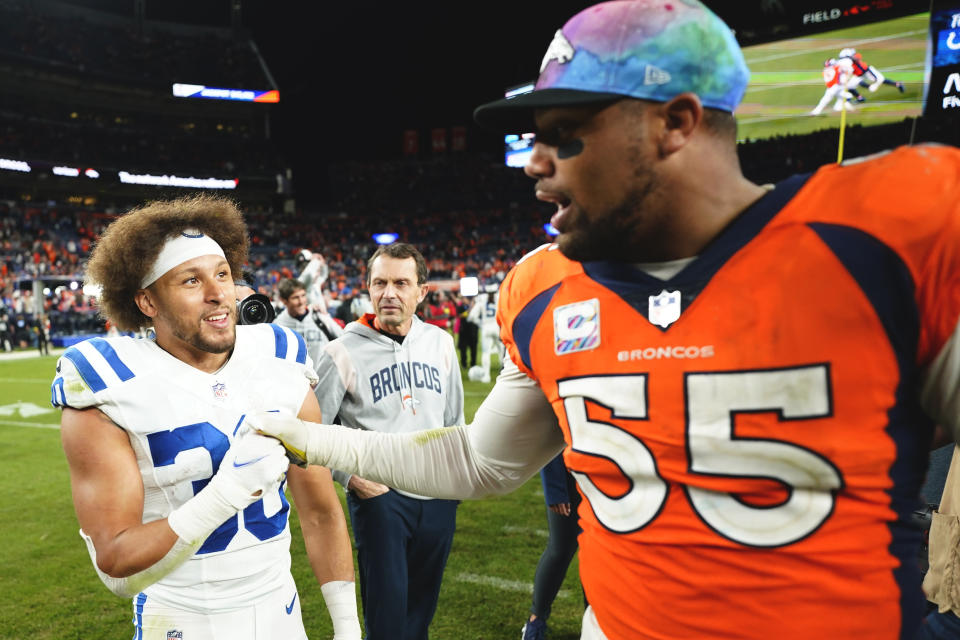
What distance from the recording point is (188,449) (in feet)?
6.48

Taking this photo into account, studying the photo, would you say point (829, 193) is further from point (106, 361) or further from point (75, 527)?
point (75, 527)

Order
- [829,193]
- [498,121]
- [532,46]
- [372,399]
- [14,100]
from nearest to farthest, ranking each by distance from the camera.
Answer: [829,193]
[498,121]
[372,399]
[14,100]
[532,46]

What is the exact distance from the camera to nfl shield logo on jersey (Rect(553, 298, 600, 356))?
1.32 metres

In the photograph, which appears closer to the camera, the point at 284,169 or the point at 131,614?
the point at 131,614

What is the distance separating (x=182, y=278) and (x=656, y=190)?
1.62 meters

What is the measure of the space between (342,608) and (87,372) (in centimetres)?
113

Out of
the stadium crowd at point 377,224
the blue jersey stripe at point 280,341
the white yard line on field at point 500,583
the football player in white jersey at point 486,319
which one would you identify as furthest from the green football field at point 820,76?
the blue jersey stripe at point 280,341

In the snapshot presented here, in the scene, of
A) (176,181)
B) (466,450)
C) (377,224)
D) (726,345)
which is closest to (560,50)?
(726,345)

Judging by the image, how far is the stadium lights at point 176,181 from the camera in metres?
37.1

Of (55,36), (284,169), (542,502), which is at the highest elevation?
(55,36)

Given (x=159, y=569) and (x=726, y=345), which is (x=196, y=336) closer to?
(x=159, y=569)

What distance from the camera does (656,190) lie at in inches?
47.7

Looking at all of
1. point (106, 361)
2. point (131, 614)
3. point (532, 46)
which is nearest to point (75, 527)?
point (131, 614)

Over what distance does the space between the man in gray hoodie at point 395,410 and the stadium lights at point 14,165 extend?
3719 cm
